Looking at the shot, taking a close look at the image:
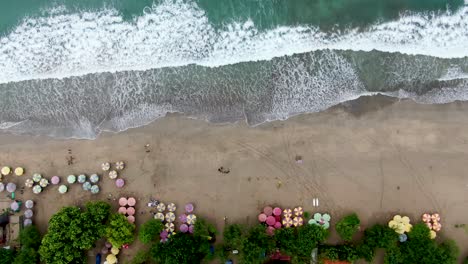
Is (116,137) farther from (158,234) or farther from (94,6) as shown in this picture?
(94,6)

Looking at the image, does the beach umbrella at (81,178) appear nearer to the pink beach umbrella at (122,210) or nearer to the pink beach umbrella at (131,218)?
the pink beach umbrella at (122,210)

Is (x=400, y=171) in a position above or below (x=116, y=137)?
below

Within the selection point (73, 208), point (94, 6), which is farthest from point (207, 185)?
point (94, 6)

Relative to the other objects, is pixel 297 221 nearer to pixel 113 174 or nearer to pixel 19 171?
pixel 113 174

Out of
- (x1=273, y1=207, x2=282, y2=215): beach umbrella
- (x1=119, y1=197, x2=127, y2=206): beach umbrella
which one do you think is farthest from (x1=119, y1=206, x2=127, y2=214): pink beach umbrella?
(x1=273, y1=207, x2=282, y2=215): beach umbrella

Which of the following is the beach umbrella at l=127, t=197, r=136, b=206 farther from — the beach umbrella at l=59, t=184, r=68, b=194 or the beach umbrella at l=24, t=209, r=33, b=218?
the beach umbrella at l=24, t=209, r=33, b=218
